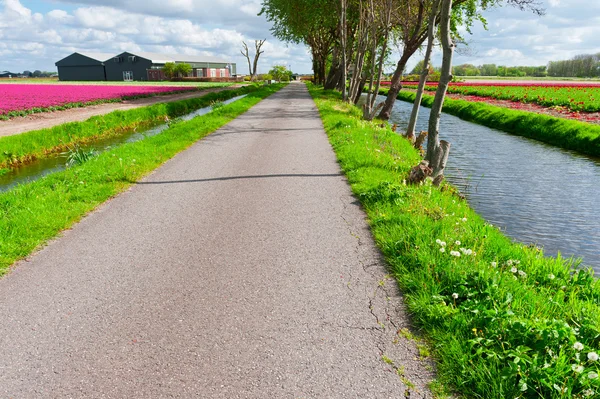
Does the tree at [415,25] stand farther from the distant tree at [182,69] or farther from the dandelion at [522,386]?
the distant tree at [182,69]

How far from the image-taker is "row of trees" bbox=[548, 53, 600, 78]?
12300cm

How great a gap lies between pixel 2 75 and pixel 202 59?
63.2m

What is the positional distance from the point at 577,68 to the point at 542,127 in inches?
5439

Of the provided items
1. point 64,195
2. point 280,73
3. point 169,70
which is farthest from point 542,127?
point 280,73

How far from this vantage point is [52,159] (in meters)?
14.8

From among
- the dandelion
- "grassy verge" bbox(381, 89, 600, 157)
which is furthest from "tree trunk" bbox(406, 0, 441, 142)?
the dandelion

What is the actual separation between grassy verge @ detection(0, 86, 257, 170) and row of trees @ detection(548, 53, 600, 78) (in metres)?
137

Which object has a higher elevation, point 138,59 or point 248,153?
point 138,59

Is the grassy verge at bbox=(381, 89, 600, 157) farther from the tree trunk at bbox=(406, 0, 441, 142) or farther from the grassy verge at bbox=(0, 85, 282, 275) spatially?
the grassy verge at bbox=(0, 85, 282, 275)

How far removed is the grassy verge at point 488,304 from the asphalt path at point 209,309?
0.89ft

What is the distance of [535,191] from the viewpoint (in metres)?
10.8

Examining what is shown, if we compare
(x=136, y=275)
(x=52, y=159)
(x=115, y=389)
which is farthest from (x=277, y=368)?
(x=52, y=159)

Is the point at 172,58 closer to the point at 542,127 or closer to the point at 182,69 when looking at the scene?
the point at 182,69

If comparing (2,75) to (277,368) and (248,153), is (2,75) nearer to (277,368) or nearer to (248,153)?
(248,153)
